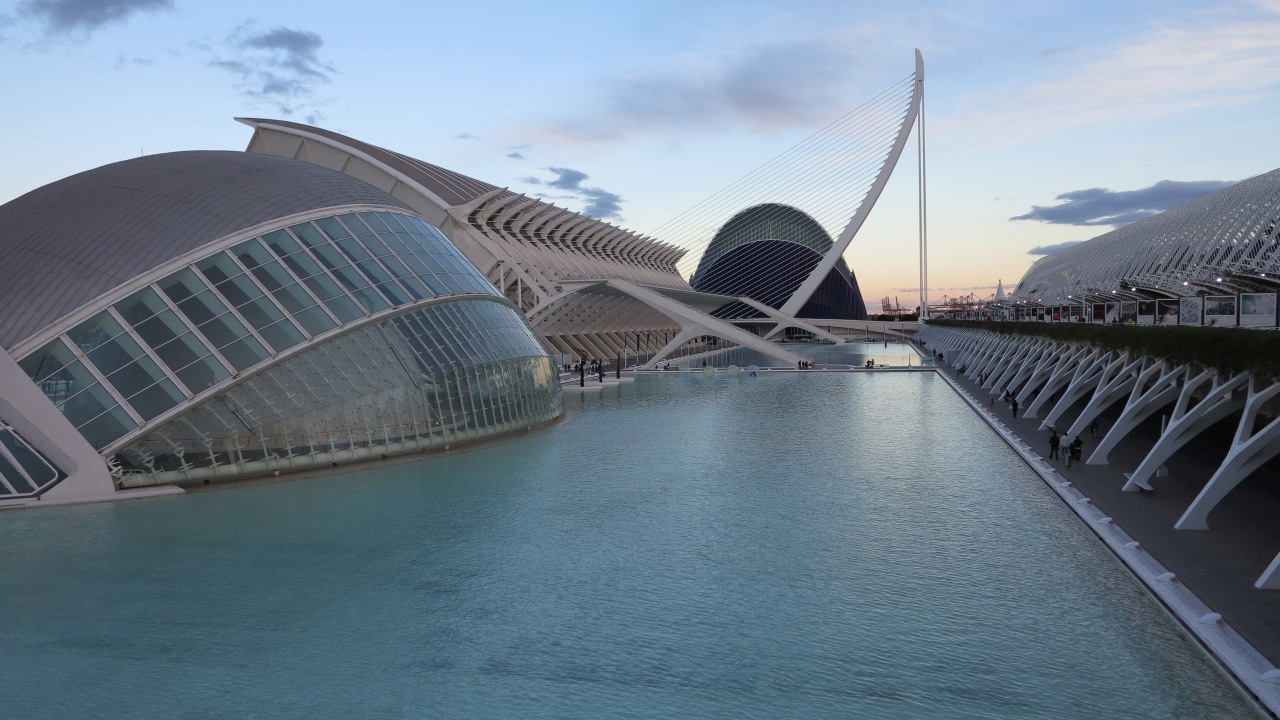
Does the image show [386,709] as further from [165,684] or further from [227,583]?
[227,583]

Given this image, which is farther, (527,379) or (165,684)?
(527,379)

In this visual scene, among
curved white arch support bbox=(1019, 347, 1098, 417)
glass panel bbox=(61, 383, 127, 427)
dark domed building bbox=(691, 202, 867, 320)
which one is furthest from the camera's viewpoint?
dark domed building bbox=(691, 202, 867, 320)

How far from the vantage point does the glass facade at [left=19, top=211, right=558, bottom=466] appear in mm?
20828

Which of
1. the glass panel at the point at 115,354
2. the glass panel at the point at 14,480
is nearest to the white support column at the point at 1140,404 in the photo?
the glass panel at the point at 115,354

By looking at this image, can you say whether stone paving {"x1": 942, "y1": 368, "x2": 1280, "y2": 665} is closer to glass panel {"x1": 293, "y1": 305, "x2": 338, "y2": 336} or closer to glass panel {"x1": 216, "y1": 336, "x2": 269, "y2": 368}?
glass panel {"x1": 293, "y1": 305, "x2": 338, "y2": 336}

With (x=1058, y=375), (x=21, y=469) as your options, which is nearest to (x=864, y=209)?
(x=1058, y=375)

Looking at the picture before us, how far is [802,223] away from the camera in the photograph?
511 feet

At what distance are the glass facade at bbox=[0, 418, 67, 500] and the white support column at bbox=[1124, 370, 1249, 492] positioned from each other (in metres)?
22.5

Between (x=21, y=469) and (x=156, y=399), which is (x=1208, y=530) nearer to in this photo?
(x=156, y=399)

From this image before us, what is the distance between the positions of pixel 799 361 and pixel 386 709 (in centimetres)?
5644

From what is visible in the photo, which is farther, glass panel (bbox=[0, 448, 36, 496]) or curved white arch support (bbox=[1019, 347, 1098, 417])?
curved white arch support (bbox=[1019, 347, 1098, 417])

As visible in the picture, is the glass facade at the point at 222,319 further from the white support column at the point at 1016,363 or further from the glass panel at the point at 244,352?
the white support column at the point at 1016,363

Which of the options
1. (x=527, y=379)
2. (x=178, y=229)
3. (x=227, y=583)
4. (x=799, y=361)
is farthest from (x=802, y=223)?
(x=227, y=583)

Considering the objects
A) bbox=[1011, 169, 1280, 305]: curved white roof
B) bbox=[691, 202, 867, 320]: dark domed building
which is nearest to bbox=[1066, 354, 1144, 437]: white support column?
bbox=[1011, 169, 1280, 305]: curved white roof
